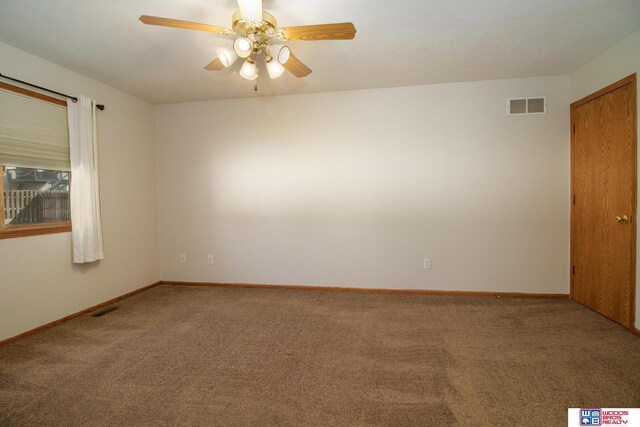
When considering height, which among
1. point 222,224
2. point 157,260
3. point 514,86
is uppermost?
point 514,86

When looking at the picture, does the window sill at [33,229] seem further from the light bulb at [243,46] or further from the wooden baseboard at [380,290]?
the light bulb at [243,46]

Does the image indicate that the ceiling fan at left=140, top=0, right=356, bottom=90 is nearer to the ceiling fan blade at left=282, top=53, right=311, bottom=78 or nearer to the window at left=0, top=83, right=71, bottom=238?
the ceiling fan blade at left=282, top=53, right=311, bottom=78

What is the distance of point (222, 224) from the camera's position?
410cm

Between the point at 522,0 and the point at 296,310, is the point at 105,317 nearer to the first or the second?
the point at 296,310

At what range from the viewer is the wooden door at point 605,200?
2586 mm

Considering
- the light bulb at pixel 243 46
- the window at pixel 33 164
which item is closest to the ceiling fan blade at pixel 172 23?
the light bulb at pixel 243 46

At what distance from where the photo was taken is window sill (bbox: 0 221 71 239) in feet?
8.16

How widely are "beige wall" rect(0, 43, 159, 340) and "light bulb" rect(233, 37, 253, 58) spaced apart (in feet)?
7.10

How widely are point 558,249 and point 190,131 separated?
194 inches

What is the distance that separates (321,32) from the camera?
1854mm

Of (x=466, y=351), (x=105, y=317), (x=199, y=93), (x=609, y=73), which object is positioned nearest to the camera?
(x=466, y=351)

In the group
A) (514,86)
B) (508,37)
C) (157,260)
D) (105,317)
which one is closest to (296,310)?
(105,317)

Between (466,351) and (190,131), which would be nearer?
(466,351)

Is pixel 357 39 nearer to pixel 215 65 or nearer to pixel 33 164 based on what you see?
pixel 215 65
